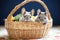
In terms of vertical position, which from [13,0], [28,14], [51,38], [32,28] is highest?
[13,0]

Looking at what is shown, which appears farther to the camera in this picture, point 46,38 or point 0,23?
point 0,23

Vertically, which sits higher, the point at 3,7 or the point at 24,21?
the point at 3,7

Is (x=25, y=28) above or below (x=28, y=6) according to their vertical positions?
below

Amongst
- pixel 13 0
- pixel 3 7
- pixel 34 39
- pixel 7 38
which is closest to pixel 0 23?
pixel 3 7

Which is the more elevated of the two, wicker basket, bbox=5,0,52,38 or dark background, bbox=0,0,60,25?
dark background, bbox=0,0,60,25

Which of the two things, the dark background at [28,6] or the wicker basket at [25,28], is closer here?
the wicker basket at [25,28]

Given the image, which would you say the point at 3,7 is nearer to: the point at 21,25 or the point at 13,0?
the point at 13,0

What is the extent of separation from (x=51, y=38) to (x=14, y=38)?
1.33ft

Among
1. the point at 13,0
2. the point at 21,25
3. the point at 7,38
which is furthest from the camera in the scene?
the point at 13,0

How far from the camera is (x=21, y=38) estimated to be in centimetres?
171

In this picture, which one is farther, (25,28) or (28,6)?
(28,6)

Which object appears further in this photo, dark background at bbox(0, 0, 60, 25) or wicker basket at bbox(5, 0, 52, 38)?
dark background at bbox(0, 0, 60, 25)

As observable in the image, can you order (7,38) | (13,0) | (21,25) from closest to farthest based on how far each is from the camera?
(21,25)
(7,38)
(13,0)

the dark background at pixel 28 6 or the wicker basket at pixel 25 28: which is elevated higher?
the dark background at pixel 28 6
